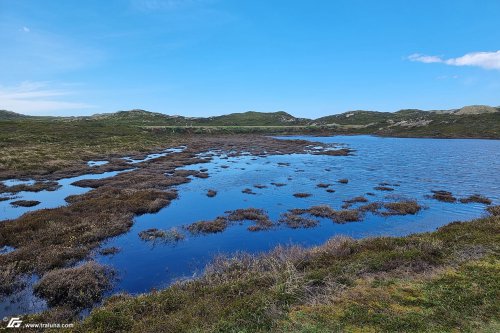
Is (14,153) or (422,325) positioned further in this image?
(14,153)

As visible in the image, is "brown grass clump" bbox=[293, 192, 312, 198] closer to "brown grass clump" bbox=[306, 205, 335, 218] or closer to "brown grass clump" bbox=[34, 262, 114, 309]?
"brown grass clump" bbox=[306, 205, 335, 218]

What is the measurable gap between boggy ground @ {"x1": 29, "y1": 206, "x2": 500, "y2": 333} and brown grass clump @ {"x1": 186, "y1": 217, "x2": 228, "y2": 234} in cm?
945

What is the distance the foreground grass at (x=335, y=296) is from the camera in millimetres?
11719

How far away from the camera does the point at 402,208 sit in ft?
112

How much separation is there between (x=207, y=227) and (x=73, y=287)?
12.8 meters

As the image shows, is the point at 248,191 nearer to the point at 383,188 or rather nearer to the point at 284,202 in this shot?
the point at 284,202

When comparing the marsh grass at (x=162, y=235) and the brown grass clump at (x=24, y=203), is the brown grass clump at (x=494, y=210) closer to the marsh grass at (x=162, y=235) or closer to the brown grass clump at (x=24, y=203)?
the marsh grass at (x=162, y=235)

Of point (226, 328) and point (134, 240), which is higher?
point (226, 328)

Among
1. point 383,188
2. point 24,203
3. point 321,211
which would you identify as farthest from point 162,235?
point 383,188

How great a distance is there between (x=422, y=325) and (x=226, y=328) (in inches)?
273

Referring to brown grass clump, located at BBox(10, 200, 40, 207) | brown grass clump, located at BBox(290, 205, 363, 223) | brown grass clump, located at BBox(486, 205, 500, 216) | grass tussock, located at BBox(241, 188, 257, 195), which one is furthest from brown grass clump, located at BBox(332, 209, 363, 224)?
brown grass clump, located at BBox(10, 200, 40, 207)

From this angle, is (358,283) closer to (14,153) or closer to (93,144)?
(14,153)

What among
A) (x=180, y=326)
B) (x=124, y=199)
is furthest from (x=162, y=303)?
(x=124, y=199)

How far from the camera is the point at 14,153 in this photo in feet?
223
